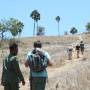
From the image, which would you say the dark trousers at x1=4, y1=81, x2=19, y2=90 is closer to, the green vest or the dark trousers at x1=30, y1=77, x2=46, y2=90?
the green vest

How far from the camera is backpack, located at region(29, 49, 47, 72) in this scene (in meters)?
11.7

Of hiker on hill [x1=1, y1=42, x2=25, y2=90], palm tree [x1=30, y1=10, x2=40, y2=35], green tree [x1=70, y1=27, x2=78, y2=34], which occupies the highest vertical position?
palm tree [x1=30, y1=10, x2=40, y2=35]

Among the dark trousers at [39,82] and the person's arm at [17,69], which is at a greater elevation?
the person's arm at [17,69]

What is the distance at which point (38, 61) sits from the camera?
11.8 m

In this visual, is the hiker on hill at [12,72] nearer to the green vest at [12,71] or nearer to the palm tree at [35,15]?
the green vest at [12,71]

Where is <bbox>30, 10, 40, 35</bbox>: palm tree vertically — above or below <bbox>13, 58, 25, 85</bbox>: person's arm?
above

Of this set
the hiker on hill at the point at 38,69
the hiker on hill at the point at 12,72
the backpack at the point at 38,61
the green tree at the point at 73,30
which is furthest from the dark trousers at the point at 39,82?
the green tree at the point at 73,30

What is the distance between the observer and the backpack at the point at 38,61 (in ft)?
38.4

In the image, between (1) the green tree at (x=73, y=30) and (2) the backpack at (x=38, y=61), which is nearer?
(2) the backpack at (x=38, y=61)

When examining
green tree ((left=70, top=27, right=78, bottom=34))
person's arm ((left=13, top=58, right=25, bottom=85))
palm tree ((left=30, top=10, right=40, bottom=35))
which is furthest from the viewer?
green tree ((left=70, top=27, right=78, bottom=34))

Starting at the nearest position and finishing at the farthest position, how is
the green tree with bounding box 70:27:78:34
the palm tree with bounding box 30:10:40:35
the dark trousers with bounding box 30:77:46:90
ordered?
1. the dark trousers with bounding box 30:77:46:90
2. the palm tree with bounding box 30:10:40:35
3. the green tree with bounding box 70:27:78:34

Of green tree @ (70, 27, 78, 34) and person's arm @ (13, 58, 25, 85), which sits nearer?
person's arm @ (13, 58, 25, 85)

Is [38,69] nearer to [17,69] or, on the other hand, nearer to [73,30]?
[17,69]

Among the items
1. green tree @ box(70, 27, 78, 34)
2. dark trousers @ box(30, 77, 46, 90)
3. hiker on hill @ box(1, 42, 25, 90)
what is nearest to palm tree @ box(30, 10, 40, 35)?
green tree @ box(70, 27, 78, 34)
